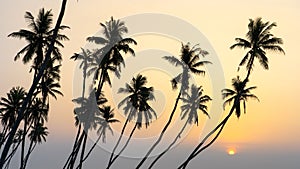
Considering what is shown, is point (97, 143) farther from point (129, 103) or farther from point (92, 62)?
point (92, 62)

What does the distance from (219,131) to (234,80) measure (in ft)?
19.3

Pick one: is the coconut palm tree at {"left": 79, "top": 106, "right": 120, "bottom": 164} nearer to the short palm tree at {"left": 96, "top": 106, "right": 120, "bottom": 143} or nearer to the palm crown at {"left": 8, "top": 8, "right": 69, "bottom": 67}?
the short palm tree at {"left": 96, "top": 106, "right": 120, "bottom": 143}

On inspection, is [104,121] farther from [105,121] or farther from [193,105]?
[193,105]

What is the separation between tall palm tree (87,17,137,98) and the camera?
47.1 metres

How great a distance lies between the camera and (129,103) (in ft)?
182

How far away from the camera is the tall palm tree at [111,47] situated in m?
47.1

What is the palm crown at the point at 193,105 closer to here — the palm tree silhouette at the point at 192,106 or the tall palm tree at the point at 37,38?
the palm tree silhouette at the point at 192,106

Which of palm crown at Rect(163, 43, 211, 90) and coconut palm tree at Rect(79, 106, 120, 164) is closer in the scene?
palm crown at Rect(163, 43, 211, 90)

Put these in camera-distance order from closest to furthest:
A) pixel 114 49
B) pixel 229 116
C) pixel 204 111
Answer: pixel 229 116
pixel 114 49
pixel 204 111

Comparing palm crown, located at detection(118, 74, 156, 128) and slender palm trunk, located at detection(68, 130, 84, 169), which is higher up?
palm crown, located at detection(118, 74, 156, 128)

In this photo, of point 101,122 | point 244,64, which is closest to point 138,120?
point 101,122

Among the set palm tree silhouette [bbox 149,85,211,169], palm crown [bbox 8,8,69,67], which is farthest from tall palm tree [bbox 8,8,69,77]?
palm tree silhouette [bbox 149,85,211,169]

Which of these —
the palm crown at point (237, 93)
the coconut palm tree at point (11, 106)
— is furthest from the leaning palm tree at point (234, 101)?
the coconut palm tree at point (11, 106)

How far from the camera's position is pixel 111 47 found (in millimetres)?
47062
